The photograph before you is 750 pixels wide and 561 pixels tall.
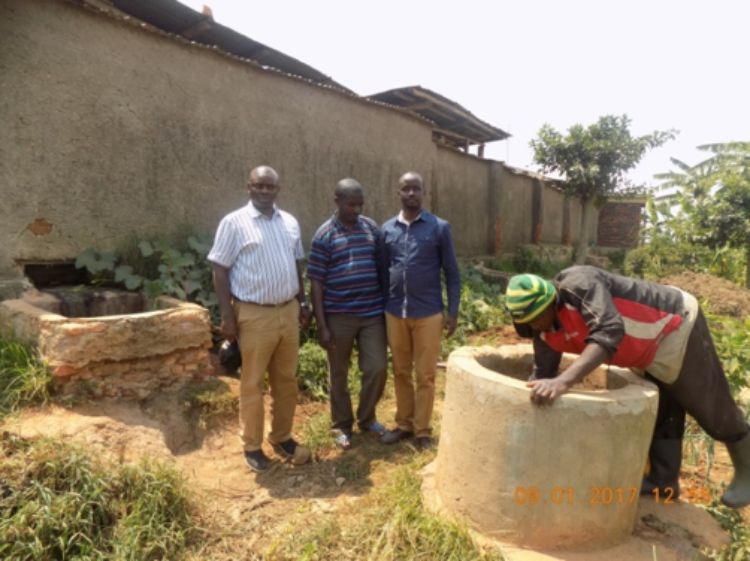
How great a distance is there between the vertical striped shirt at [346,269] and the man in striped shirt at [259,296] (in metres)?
0.18

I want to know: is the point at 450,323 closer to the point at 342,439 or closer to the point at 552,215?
the point at 342,439

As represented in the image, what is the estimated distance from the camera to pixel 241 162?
18.1ft

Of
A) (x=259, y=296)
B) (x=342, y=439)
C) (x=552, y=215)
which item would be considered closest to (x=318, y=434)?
(x=342, y=439)

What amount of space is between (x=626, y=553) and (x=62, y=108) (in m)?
4.79

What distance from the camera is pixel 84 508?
97.7 inches

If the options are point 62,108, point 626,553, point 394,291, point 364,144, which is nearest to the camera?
point 626,553

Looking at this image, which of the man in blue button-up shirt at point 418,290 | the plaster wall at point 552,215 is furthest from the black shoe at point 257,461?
the plaster wall at point 552,215

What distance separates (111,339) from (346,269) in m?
1.60

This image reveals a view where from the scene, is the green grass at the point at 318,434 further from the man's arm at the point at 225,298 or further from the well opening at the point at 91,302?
the well opening at the point at 91,302

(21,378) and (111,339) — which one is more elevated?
(111,339)

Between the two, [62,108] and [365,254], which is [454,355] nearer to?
[365,254]

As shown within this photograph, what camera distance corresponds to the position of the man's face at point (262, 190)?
126 inches

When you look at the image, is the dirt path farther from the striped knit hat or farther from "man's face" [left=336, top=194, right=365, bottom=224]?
"man's face" [left=336, top=194, right=365, bottom=224]

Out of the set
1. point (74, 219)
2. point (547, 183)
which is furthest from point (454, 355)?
point (547, 183)
